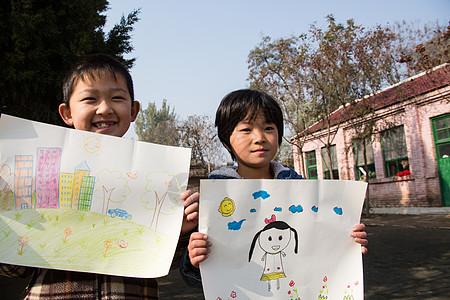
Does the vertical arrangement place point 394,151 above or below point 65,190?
above

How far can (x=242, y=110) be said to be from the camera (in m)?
1.50

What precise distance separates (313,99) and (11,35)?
935cm

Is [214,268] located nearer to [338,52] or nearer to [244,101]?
[244,101]

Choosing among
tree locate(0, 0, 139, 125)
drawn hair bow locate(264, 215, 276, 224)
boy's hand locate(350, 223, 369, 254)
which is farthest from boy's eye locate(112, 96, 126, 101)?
tree locate(0, 0, 139, 125)

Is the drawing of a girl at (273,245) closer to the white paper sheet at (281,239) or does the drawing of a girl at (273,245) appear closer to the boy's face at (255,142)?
the white paper sheet at (281,239)

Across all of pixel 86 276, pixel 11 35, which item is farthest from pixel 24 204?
pixel 11 35

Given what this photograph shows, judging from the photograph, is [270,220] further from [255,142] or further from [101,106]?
[101,106]

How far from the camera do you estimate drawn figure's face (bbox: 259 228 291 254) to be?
1.19m

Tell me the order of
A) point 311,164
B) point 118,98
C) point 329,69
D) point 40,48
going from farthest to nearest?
point 311,164 → point 329,69 → point 40,48 → point 118,98

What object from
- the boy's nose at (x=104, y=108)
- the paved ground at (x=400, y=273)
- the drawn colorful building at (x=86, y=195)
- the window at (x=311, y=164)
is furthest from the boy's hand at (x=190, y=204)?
the window at (x=311, y=164)

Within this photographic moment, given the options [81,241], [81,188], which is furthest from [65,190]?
[81,241]

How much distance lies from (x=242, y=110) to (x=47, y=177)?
845 millimetres

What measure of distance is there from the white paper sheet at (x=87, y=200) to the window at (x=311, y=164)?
17.6m

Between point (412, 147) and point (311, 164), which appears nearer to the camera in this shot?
point (412, 147)
